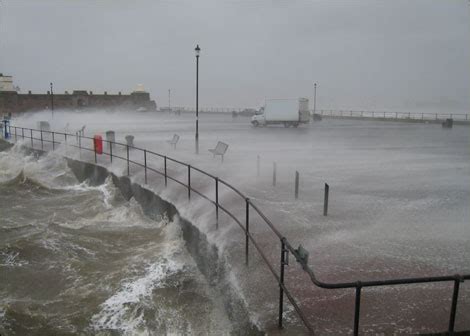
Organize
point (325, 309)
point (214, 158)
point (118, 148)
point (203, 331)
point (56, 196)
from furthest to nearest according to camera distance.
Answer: point (118, 148) < point (214, 158) < point (56, 196) < point (203, 331) < point (325, 309)

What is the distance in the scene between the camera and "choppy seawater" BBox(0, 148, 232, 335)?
250 inches

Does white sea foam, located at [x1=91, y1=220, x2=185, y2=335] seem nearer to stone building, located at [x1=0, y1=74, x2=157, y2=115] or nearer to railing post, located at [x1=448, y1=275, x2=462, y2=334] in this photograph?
railing post, located at [x1=448, y1=275, x2=462, y2=334]

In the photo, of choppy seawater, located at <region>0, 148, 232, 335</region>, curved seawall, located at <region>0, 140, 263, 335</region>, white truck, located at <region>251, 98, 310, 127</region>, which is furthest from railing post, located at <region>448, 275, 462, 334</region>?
white truck, located at <region>251, 98, 310, 127</region>

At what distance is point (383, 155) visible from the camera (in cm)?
1873

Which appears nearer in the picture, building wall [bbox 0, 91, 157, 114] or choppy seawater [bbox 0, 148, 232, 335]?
choppy seawater [bbox 0, 148, 232, 335]

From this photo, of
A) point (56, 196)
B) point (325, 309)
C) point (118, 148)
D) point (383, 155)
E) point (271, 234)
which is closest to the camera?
point (325, 309)

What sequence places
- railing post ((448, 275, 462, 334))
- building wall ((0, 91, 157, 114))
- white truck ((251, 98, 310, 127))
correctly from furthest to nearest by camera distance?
building wall ((0, 91, 157, 114)) → white truck ((251, 98, 310, 127)) → railing post ((448, 275, 462, 334))

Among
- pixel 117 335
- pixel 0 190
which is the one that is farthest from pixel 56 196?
pixel 117 335

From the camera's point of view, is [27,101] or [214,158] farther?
[27,101]

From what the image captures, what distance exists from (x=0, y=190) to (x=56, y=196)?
2.68m

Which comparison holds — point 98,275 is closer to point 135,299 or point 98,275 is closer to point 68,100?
point 135,299

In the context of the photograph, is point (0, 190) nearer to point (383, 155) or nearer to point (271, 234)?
point (271, 234)

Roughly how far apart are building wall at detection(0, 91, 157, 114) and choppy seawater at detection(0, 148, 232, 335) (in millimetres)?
68873

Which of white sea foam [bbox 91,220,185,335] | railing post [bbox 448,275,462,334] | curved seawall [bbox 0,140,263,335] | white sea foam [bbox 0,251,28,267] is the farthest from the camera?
white sea foam [bbox 0,251,28,267]
